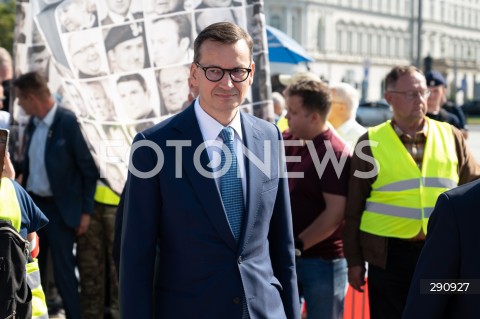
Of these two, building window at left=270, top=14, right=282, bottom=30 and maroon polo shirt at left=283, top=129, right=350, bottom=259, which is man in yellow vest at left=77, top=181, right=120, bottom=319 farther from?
building window at left=270, top=14, right=282, bottom=30

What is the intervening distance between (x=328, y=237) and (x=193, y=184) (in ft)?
7.16

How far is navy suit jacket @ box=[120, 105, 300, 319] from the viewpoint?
3.26 m

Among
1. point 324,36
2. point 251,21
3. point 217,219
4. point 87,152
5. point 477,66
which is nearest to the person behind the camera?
point 217,219

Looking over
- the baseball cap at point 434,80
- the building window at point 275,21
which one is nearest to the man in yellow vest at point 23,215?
the baseball cap at point 434,80

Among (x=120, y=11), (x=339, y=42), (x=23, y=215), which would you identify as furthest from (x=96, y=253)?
(x=339, y=42)

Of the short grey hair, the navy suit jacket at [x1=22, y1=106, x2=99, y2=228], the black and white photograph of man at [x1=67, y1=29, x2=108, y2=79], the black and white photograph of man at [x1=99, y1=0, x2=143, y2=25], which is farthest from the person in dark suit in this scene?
the short grey hair

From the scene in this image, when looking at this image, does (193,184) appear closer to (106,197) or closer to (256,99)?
(256,99)

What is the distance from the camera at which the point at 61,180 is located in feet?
Answer: 21.1

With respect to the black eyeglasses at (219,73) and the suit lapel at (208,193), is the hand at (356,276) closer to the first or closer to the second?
the suit lapel at (208,193)

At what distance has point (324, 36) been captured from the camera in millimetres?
97438

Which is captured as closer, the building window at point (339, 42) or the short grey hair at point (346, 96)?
the short grey hair at point (346, 96)

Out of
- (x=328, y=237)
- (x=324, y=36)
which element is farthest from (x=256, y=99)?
(x=324, y=36)

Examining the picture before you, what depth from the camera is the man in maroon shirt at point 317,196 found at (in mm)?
5129

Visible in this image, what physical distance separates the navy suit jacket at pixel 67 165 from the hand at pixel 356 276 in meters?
2.35
